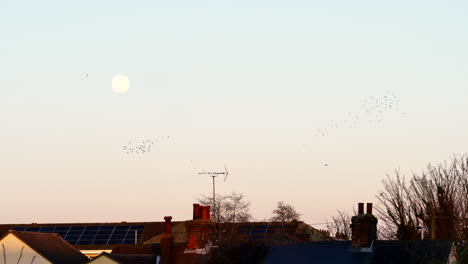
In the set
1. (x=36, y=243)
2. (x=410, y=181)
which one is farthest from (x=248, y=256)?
(x=410, y=181)

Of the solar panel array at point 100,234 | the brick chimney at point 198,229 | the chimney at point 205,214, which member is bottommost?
the solar panel array at point 100,234

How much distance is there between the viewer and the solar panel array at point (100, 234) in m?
96.7

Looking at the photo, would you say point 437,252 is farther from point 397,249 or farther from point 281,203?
point 281,203

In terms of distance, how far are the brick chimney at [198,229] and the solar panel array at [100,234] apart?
4727 centimetres

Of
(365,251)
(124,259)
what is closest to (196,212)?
(124,259)

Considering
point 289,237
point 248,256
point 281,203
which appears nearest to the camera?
point 248,256

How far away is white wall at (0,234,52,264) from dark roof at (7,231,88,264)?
0.77ft

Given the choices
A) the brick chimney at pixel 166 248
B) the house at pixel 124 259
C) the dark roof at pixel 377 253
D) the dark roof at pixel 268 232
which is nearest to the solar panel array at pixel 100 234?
the dark roof at pixel 268 232

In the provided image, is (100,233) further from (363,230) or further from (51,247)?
(363,230)

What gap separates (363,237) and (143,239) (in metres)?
57.2

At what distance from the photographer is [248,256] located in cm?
4762

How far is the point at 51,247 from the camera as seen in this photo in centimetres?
6175

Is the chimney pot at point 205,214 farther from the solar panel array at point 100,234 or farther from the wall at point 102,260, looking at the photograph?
the solar panel array at point 100,234

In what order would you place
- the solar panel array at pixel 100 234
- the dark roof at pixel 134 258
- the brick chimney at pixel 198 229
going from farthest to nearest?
the solar panel array at pixel 100 234, the dark roof at pixel 134 258, the brick chimney at pixel 198 229
